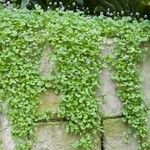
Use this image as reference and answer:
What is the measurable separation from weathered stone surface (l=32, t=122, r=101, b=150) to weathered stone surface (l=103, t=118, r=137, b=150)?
27 cm

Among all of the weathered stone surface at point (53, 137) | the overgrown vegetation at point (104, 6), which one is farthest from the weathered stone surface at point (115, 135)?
the overgrown vegetation at point (104, 6)

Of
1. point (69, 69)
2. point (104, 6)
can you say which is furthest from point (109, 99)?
point (104, 6)

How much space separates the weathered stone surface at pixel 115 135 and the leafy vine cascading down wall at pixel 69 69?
0.07m

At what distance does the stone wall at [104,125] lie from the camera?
3039 millimetres

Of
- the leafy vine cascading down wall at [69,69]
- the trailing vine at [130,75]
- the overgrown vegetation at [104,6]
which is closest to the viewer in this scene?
the leafy vine cascading down wall at [69,69]

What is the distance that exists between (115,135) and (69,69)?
68 centimetres

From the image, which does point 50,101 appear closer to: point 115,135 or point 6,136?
point 6,136

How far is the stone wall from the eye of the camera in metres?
3.04

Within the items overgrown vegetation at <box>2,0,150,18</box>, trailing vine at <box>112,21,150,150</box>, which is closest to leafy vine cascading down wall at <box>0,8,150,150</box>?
trailing vine at <box>112,21,150,150</box>

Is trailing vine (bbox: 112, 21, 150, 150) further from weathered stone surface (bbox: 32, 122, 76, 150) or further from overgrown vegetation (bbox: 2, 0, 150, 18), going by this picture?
overgrown vegetation (bbox: 2, 0, 150, 18)

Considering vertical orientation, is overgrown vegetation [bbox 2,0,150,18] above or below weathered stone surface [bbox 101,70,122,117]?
above

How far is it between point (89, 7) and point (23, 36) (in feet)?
6.02

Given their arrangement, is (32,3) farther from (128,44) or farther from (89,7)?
(128,44)

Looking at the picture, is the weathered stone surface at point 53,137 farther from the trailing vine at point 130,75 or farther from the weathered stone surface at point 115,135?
the trailing vine at point 130,75
